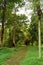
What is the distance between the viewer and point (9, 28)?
164 ft

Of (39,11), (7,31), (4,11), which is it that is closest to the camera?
(39,11)

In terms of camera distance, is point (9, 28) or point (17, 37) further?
point (17, 37)

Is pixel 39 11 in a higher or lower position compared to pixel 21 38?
higher

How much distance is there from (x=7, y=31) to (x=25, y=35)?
6.11 metres

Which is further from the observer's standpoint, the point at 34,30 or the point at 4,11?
the point at 34,30

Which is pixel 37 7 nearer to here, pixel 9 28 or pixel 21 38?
pixel 9 28

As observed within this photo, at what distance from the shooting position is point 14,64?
1695 cm

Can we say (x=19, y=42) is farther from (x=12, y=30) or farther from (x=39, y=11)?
(x=39, y=11)

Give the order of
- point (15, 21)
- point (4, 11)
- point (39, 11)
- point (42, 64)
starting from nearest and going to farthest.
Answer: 1. point (42, 64)
2. point (39, 11)
3. point (4, 11)
4. point (15, 21)

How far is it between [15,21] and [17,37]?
887 cm

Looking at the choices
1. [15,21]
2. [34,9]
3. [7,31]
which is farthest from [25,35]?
[34,9]

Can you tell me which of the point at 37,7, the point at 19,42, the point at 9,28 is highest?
the point at 37,7

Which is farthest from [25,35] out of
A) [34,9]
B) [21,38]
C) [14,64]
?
[14,64]

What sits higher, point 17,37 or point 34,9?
point 34,9
